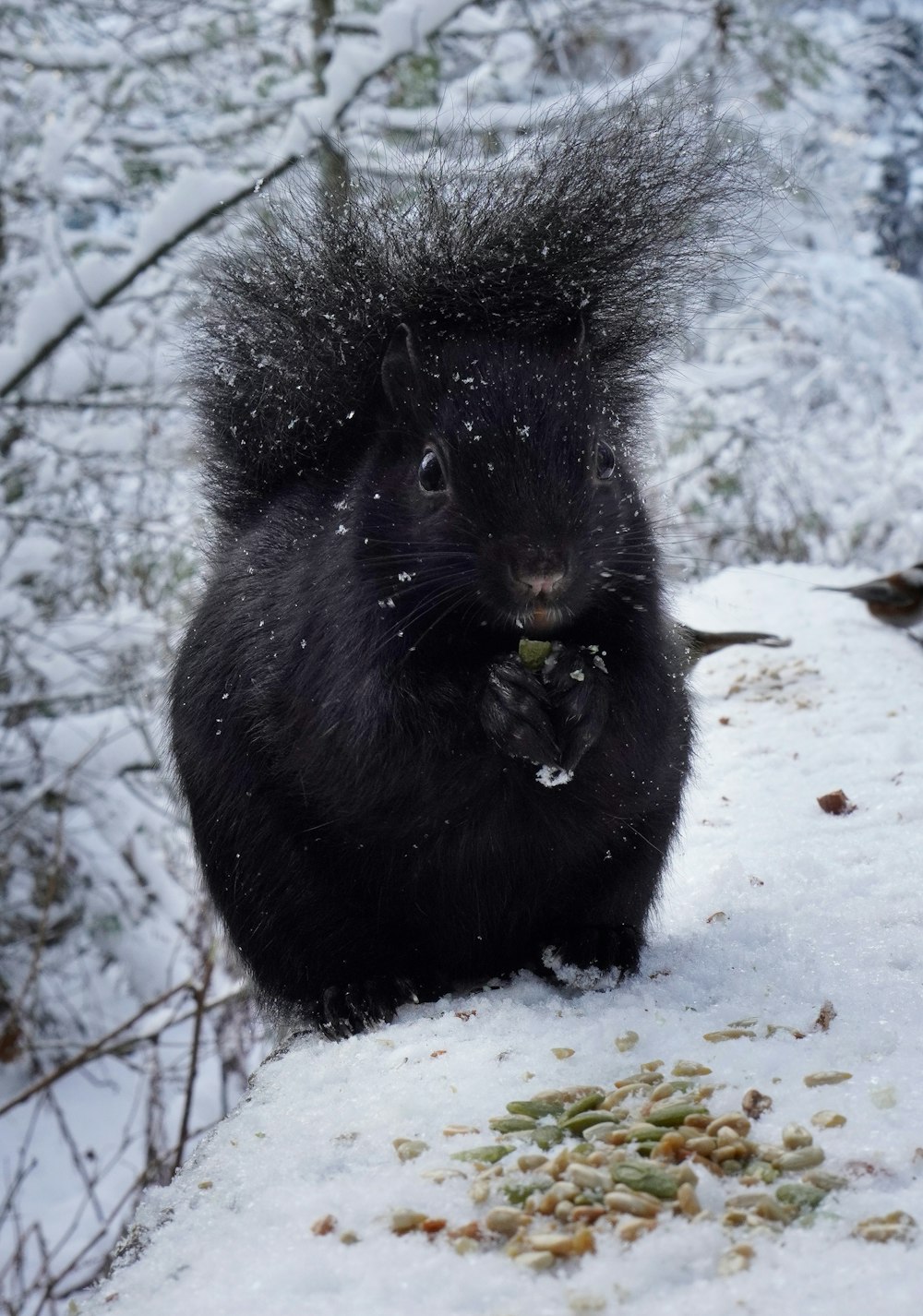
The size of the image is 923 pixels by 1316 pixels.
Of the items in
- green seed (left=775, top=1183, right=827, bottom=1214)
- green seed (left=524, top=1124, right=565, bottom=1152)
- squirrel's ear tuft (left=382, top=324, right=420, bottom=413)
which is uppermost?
squirrel's ear tuft (left=382, top=324, right=420, bottom=413)

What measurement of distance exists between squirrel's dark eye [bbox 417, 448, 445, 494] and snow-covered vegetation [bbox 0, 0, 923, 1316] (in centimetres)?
47

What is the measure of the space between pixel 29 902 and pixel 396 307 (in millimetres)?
3923

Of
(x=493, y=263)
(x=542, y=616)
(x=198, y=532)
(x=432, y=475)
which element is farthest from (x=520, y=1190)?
(x=198, y=532)

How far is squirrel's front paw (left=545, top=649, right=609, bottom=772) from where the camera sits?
203 centimetres

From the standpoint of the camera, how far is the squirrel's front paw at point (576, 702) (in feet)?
6.66

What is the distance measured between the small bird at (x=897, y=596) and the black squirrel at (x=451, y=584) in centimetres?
179

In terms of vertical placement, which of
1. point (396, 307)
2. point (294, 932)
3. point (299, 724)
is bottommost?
point (294, 932)

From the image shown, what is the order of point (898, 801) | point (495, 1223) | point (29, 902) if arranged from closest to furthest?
point (495, 1223) → point (898, 801) → point (29, 902)

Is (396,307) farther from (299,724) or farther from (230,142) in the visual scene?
(230,142)

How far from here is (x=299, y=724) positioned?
2.21 meters

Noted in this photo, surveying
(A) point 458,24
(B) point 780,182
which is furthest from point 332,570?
(A) point 458,24

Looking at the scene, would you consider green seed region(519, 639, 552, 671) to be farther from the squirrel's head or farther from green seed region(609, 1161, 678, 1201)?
green seed region(609, 1161, 678, 1201)

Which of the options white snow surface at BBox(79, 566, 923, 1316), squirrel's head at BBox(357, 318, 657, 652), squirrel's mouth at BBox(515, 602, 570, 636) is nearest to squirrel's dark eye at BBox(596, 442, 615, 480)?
squirrel's head at BBox(357, 318, 657, 652)

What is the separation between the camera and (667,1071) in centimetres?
179
